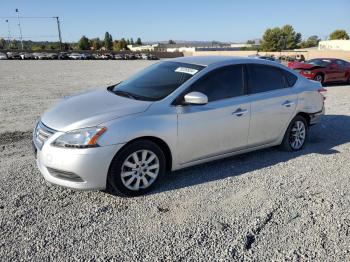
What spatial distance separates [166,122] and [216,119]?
0.78 metres

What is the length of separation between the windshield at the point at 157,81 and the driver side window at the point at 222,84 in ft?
0.60

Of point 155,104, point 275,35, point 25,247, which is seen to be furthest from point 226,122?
point 275,35

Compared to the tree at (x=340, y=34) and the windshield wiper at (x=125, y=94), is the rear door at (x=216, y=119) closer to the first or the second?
the windshield wiper at (x=125, y=94)

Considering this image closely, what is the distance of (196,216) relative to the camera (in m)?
3.82

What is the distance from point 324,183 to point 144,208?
2.48 meters

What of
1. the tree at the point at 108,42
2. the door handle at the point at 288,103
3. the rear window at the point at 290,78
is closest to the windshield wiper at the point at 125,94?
the door handle at the point at 288,103

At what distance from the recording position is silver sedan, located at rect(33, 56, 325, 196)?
3.86 meters

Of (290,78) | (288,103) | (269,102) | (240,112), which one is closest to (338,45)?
(290,78)

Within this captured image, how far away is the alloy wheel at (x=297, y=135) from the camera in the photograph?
5.99 m

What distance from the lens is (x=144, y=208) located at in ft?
13.0

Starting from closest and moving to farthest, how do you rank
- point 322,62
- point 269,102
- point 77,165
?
1. point 77,165
2. point 269,102
3. point 322,62

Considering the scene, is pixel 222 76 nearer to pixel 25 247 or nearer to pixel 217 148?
pixel 217 148

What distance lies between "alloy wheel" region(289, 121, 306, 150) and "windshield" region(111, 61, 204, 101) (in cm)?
214

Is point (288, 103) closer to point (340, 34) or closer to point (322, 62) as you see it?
point (322, 62)
